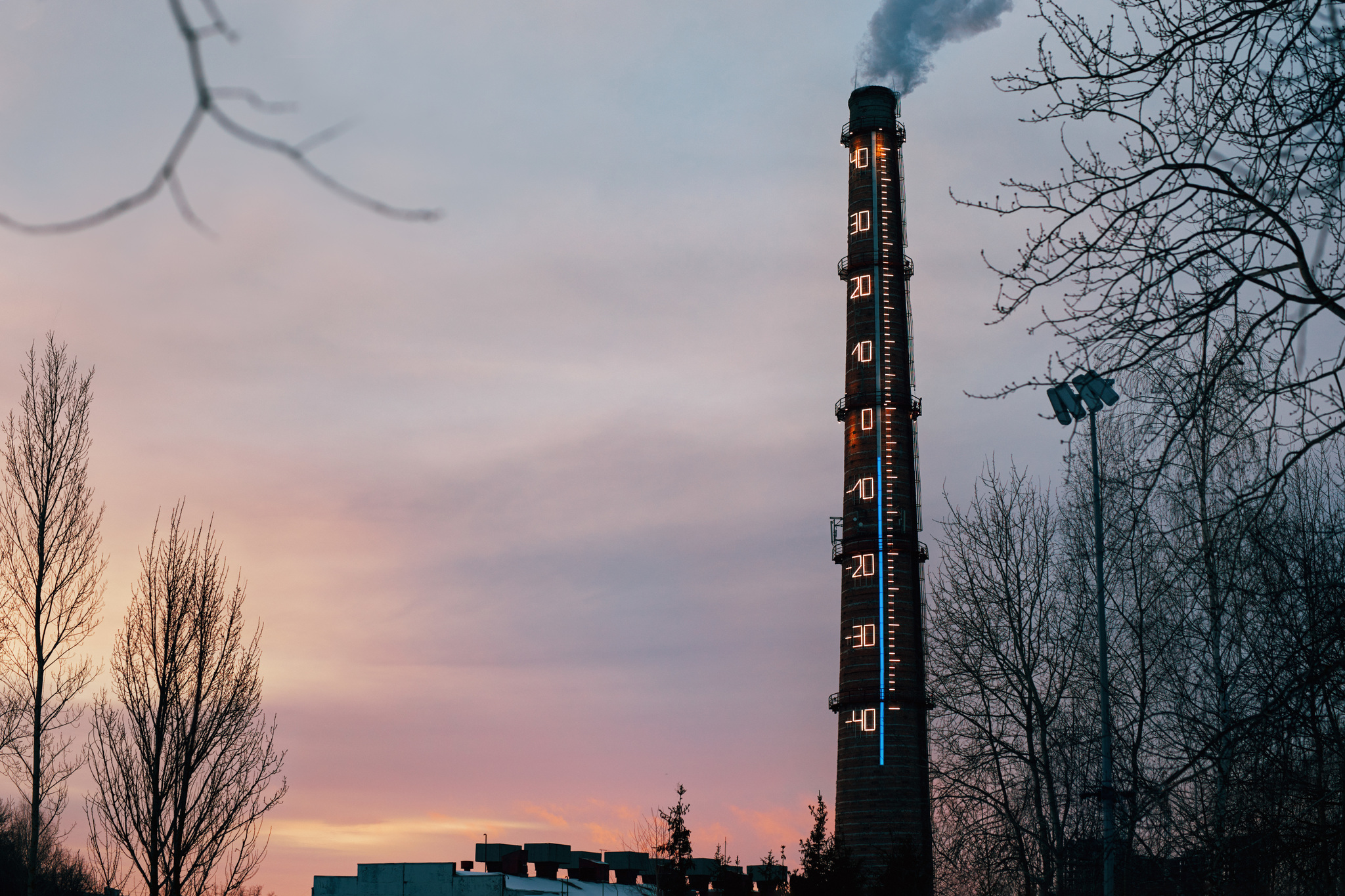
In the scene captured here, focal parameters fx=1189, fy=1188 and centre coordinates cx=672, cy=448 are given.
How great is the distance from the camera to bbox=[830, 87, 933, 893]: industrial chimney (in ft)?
153

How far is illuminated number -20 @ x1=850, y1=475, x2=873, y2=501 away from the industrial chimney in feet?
0.13

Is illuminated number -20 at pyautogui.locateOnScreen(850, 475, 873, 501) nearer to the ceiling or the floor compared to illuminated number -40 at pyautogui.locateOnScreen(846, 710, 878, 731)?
nearer to the ceiling

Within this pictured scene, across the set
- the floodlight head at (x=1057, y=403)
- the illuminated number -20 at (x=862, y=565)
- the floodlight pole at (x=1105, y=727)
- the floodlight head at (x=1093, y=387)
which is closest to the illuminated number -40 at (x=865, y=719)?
the illuminated number -20 at (x=862, y=565)

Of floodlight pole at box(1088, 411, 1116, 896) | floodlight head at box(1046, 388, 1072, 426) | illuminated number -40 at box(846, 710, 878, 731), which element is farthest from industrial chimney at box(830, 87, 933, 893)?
floodlight head at box(1046, 388, 1072, 426)

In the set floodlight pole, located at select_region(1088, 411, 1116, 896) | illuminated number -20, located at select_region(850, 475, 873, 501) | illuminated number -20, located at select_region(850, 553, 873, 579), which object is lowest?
floodlight pole, located at select_region(1088, 411, 1116, 896)

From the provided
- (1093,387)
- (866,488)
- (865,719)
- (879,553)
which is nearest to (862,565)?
(879,553)

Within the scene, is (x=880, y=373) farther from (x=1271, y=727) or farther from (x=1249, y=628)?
(x=1271, y=727)

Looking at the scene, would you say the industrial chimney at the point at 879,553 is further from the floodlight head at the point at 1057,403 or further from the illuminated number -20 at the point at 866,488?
the floodlight head at the point at 1057,403

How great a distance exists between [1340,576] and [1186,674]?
1485 cm

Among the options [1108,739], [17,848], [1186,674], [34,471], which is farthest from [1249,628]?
[17,848]

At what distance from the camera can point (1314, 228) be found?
25.1ft

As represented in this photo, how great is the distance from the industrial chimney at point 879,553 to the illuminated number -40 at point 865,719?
4cm

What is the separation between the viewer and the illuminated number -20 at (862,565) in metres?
48.4

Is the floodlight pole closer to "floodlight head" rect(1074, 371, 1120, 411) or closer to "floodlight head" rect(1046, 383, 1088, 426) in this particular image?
"floodlight head" rect(1074, 371, 1120, 411)
